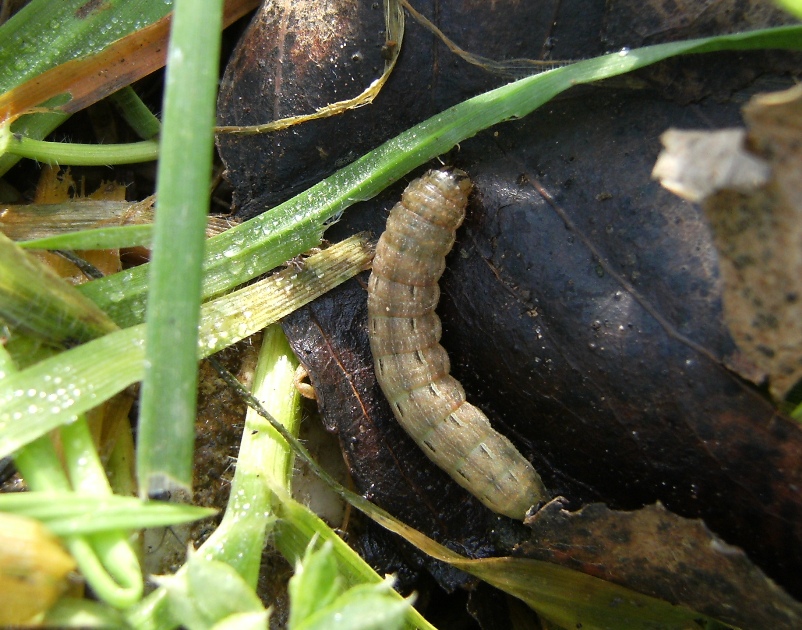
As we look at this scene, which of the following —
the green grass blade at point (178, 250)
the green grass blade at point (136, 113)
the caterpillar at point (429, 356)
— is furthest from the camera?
the green grass blade at point (136, 113)

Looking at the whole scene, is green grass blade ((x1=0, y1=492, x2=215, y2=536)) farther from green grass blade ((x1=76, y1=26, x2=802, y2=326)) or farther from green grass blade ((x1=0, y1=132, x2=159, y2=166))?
green grass blade ((x1=0, y1=132, x2=159, y2=166))

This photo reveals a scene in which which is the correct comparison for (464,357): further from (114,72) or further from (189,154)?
(114,72)

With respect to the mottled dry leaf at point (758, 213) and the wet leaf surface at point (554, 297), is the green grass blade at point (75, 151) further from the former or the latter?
the mottled dry leaf at point (758, 213)

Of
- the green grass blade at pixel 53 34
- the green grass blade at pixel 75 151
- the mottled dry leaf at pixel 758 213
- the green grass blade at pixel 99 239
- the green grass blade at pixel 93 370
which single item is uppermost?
the green grass blade at pixel 53 34

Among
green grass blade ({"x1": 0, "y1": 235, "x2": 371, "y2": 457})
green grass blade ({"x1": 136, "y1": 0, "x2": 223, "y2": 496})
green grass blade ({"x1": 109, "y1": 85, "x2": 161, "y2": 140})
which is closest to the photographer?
green grass blade ({"x1": 136, "y1": 0, "x2": 223, "y2": 496})

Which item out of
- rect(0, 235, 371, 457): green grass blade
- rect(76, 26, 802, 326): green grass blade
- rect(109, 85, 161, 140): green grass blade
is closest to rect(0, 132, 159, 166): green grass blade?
rect(109, 85, 161, 140): green grass blade

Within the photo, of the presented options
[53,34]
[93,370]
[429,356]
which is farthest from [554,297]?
[53,34]

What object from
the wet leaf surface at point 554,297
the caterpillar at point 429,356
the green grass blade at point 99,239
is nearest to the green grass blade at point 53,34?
the wet leaf surface at point 554,297
